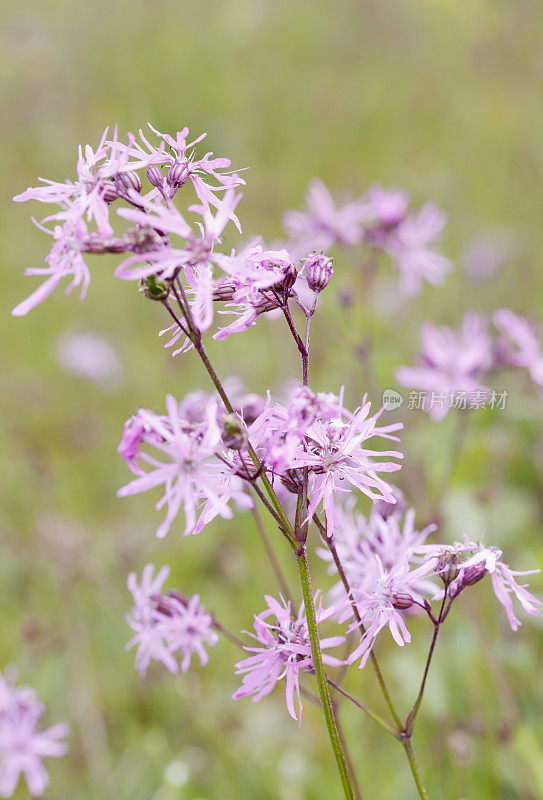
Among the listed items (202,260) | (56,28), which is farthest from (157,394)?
(56,28)

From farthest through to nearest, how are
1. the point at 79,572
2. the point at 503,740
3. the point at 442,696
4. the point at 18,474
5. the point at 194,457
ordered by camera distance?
the point at 18,474 < the point at 79,572 < the point at 442,696 < the point at 503,740 < the point at 194,457

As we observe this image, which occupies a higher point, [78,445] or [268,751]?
[78,445]

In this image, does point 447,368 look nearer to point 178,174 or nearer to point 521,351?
point 521,351

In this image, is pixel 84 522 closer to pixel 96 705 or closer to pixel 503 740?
pixel 96 705

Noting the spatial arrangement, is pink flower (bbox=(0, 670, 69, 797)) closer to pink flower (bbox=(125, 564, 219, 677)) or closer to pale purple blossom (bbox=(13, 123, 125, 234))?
pink flower (bbox=(125, 564, 219, 677))

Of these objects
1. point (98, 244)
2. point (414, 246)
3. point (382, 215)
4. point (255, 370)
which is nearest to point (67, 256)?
point (98, 244)

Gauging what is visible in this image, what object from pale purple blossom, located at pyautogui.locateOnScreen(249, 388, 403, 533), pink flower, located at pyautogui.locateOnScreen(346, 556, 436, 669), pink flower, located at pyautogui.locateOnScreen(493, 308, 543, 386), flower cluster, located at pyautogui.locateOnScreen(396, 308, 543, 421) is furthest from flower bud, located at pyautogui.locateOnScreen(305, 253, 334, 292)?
pink flower, located at pyautogui.locateOnScreen(493, 308, 543, 386)
